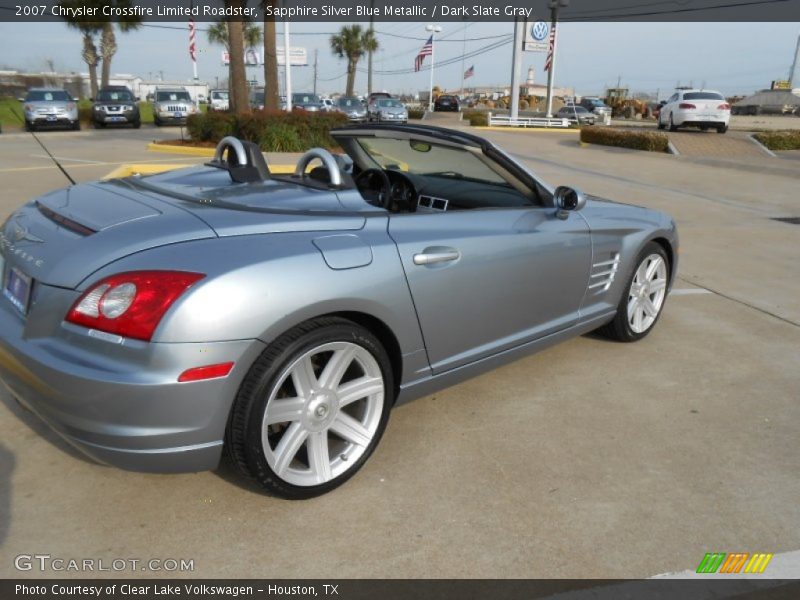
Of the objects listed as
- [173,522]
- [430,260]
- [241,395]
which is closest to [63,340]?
[241,395]

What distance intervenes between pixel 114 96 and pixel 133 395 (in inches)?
1118

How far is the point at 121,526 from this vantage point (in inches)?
91.6

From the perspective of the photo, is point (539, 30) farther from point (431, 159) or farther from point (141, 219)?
point (141, 219)

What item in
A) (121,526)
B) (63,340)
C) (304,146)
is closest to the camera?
(63,340)

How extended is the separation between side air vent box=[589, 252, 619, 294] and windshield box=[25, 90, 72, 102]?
84.1 feet

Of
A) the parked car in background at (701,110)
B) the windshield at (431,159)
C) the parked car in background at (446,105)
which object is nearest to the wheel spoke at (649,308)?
the windshield at (431,159)

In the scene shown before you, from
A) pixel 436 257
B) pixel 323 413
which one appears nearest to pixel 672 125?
pixel 436 257

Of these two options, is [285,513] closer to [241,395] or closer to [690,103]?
[241,395]

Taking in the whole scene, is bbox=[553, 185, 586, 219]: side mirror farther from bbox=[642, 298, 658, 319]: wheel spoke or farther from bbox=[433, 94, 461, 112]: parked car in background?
bbox=[433, 94, 461, 112]: parked car in background

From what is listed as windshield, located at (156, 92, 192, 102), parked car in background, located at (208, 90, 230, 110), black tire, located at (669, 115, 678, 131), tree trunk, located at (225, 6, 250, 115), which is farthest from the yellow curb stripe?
parked car in background, located at (208, 90, 230, 110)

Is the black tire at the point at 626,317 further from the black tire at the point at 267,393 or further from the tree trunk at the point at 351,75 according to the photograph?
the tree trunk at the point at 351,75

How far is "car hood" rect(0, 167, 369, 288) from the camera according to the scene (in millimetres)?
2215

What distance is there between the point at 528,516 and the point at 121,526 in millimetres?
1520

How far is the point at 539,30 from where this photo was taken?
3259 centimetres
